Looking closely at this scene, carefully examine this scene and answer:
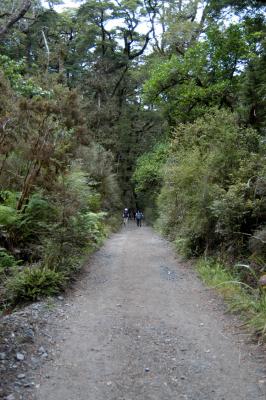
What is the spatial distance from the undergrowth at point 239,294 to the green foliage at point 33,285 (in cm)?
343

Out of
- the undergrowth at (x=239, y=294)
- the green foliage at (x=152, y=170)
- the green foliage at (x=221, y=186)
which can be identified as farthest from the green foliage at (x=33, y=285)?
the green foliage at (x=152, y=170)

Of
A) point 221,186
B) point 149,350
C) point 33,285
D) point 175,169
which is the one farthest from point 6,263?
point 175,169

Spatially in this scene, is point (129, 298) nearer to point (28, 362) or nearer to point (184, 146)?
point (28, 362)

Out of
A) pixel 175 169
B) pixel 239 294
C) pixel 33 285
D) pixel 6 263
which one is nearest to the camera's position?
pixel 239 294

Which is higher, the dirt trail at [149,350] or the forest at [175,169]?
the forest at [175,169]

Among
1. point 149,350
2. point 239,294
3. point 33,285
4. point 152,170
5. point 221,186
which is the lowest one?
point 149,350

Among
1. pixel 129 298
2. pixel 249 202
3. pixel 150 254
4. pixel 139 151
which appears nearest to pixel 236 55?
pixel 150 254

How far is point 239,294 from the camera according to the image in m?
7.16

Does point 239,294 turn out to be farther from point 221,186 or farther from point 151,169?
point 151,169

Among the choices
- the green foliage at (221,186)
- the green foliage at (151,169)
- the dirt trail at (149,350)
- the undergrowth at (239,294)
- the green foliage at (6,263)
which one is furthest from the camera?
the green foliage at (151,169)

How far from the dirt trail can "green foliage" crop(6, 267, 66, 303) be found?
0.51 meters

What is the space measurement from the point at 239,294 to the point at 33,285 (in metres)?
4.00

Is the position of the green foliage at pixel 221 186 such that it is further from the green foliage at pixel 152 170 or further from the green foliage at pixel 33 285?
the green foliage at pixel 152 170

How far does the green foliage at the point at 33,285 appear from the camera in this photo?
7.27 m
